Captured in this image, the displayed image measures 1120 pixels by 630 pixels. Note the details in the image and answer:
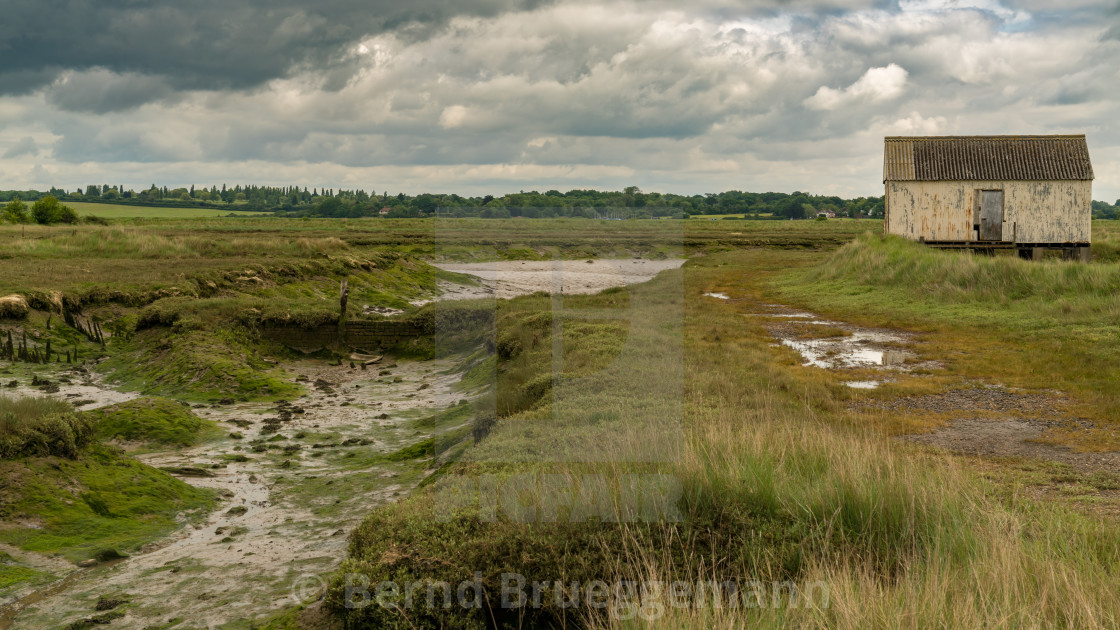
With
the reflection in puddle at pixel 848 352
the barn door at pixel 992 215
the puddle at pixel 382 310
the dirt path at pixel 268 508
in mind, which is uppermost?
the barn door at pixel 992 215

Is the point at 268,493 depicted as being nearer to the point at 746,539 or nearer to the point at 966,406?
the point at 746,539

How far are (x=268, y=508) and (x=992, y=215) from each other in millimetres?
30596

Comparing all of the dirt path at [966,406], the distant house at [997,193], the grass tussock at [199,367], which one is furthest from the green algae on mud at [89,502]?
the distant house at [997,193]

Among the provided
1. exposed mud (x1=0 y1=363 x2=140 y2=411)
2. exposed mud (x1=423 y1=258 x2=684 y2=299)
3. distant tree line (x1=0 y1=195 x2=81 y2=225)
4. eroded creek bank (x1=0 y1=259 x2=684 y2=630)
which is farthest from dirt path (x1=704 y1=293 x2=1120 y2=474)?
distant tree line (x1=0 y1=195 x2=81 y2=225)

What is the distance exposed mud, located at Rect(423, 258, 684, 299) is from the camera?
1352 inches

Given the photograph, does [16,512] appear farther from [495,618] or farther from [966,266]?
[966,266]

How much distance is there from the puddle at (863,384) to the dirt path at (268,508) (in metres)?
7.76

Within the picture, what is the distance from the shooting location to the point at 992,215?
30.7 meters

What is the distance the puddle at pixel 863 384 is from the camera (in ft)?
43.6

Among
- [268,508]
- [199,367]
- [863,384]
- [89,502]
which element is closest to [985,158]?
[863,384]

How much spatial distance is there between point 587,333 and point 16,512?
10.6 m

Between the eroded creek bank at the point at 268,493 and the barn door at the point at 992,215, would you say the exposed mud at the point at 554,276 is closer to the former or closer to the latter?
the barn door at the point at 992,215

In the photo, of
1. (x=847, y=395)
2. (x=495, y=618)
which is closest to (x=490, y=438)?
(x=495, y=618)

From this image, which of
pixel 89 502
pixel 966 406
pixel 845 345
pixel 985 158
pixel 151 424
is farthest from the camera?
pixel 985 158
